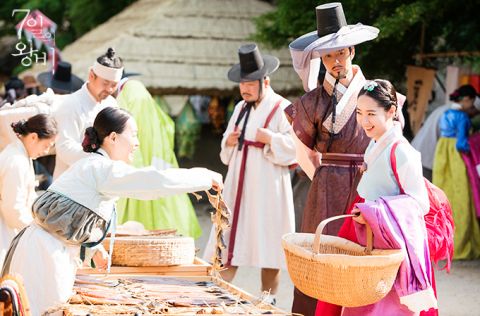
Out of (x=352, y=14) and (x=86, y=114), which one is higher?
(x=352, y=14)

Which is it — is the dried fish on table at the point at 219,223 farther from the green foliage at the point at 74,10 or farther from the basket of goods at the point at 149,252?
the green foliage at the point at 74,10

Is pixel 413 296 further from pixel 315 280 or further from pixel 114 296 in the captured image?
pixel 114 296

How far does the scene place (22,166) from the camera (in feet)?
18.6

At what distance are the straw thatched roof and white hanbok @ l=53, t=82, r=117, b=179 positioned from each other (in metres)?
5.82

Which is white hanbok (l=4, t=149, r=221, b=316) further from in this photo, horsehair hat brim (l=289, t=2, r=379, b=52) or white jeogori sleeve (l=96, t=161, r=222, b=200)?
horsehair hat brim (l=289, t=2, r=379, b=52)

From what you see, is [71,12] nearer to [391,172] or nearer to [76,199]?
[76,199]

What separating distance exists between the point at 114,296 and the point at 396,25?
622 cm

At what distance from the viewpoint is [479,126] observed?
10.3 m

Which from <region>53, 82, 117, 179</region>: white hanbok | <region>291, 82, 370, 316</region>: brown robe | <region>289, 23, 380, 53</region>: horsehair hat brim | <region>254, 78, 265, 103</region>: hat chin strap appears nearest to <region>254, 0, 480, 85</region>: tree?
<region>254, 78, 265, 103</region>: hat chin strap

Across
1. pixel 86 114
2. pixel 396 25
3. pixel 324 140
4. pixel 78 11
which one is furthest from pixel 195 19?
pixel 324 140

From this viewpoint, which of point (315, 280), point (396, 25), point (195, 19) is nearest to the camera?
point (315, 280)

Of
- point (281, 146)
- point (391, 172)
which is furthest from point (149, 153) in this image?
point (391, 172)

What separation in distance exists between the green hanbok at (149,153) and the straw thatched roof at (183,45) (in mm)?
4375

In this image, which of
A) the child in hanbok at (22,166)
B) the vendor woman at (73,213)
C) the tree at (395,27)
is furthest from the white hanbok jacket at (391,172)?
the tree at (395,27)
